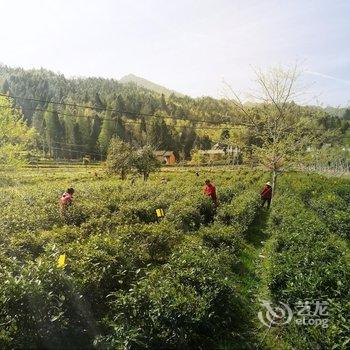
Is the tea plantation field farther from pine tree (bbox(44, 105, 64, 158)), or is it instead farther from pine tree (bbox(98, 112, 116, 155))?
pine tree (bbox(44, 105, 64, 158))

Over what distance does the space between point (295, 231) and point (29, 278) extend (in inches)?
295

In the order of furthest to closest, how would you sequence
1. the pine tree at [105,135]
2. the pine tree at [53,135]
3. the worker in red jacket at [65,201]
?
the pine tree at [53,135] → the pine tree at [105,135] → the worker in red jacket at [65,201]

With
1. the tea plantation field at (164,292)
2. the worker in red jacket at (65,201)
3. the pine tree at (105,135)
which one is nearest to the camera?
the tea plantation field at (164,292)

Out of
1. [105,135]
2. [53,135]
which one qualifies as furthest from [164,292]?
[53,135]

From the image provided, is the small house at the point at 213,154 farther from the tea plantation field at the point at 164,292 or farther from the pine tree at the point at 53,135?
the tea plantation field at the point at 164,292

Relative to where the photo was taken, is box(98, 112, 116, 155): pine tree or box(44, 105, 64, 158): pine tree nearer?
box(98, 112, 116, 155): pine tree

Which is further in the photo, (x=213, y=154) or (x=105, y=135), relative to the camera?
(x=213, y=154)

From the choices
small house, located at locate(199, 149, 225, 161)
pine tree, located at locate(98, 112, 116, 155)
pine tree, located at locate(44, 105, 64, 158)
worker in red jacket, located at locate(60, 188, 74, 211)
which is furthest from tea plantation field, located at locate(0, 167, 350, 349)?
pine tree, located at locate(44, 105, 64, 158)

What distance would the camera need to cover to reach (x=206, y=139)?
108 metres

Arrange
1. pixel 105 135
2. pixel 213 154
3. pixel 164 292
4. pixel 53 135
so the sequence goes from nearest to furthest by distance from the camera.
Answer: pixel 164 292
pixel 105 135
pixel 53 135
pixel 213 154

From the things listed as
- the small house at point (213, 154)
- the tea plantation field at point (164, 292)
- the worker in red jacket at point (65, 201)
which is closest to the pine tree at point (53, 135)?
the small house at point (213, 154)

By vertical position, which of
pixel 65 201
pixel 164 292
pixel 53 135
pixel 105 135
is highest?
pixel 164 292

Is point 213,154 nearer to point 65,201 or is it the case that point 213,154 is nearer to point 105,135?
point 105,135

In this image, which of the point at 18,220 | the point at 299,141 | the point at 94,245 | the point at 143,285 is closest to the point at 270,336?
the point at 143,285
